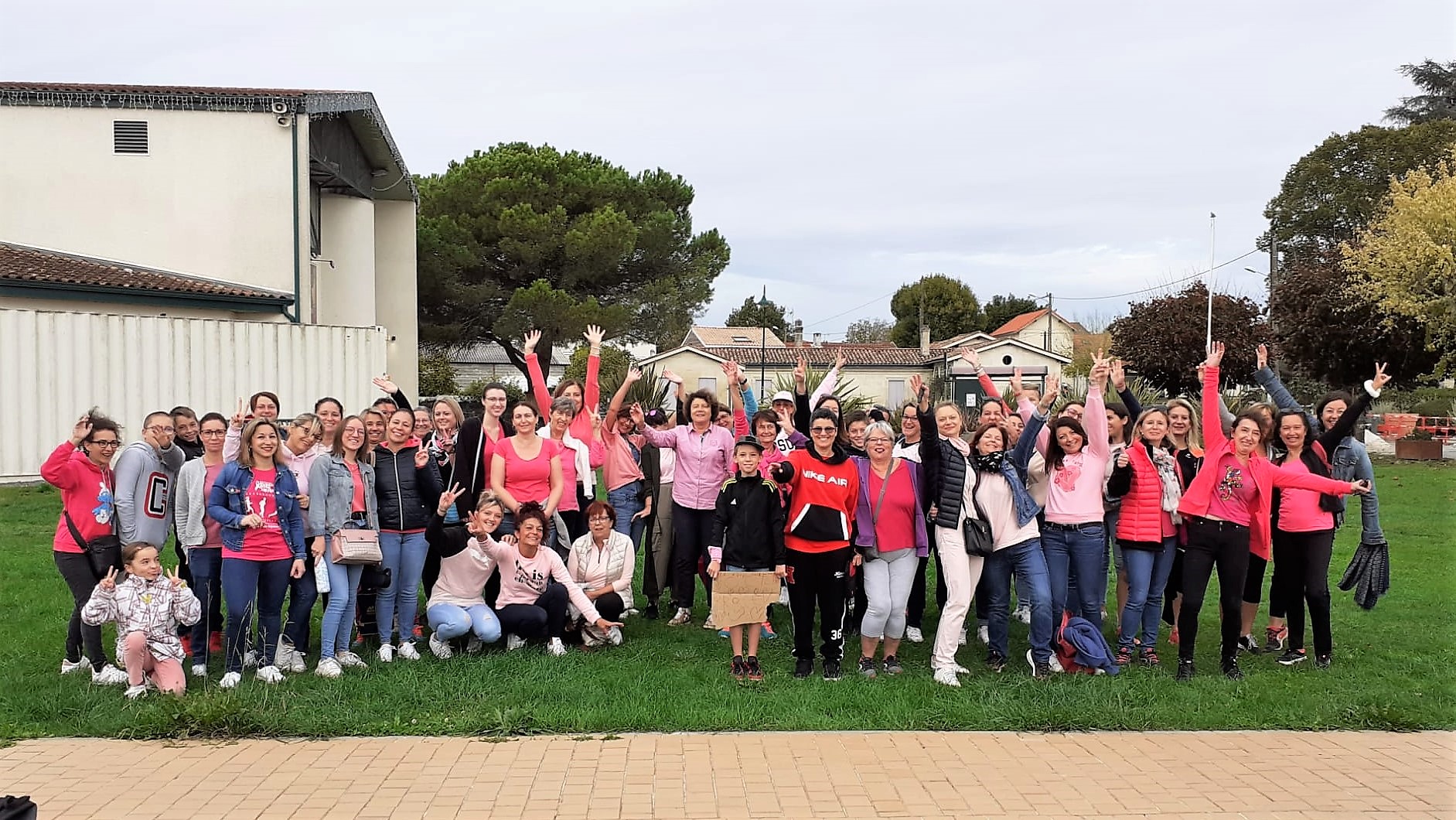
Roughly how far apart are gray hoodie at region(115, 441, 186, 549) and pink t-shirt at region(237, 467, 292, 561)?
31.9 inches

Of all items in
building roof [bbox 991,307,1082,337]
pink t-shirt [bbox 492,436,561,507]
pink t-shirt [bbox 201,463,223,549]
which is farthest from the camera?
building roof [bbox 991,307,1082,337]

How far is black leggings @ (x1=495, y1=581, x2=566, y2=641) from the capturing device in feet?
23.6

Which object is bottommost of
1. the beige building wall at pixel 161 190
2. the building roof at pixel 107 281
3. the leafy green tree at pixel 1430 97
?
the building roof at pixel 107 281

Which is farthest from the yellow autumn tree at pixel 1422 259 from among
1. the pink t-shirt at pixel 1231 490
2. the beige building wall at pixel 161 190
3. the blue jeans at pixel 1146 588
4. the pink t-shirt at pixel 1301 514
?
the beige building wall at pixel 161 190

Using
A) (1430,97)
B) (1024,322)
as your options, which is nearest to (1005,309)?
(1024,322)

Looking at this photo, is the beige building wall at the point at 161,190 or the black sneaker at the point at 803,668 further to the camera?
the beige building wall at the point at 161,190

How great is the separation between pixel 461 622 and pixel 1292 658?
5.63 metres

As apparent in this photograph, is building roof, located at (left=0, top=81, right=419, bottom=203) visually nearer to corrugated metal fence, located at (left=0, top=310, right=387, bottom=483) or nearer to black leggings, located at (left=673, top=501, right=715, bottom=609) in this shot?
corrugated metal fence, located at (left=0, top=310, right=387, bottom=483)

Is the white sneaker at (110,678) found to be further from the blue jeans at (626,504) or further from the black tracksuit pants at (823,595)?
the black tracksuit pants at (823,595)

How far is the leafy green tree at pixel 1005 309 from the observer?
7756cm

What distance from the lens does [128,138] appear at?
68.0ft

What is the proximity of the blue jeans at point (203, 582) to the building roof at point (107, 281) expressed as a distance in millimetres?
13004

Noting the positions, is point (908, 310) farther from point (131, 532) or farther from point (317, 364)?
point (131, 532)

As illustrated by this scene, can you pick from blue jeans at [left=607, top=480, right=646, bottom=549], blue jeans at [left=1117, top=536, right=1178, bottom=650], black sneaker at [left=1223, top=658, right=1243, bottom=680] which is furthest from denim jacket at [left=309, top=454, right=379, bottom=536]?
black sneaker at [left=1223, top=658, right=1243, bottom=680]
